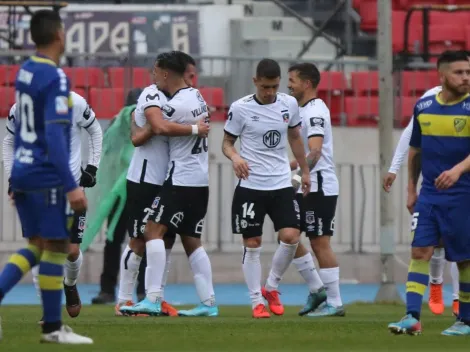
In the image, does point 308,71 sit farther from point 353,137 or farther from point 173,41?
point 173,41

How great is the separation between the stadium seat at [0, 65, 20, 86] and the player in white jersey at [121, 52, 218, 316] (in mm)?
7423

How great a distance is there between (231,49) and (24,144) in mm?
14507

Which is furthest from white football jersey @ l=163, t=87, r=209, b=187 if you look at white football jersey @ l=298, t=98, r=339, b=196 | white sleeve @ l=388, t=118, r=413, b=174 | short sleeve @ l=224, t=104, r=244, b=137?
white sleeve @ l=388, t=118, r=413, b=174

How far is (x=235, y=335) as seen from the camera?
9.48 meters

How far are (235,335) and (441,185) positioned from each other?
166 centimetres

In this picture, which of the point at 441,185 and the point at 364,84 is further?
the point at 364,84

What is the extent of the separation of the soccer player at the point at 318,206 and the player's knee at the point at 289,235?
1.35ft

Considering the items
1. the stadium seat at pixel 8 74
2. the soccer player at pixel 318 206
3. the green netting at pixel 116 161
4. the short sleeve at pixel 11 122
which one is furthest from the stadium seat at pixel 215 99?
the short sleeve at pixel 11 122

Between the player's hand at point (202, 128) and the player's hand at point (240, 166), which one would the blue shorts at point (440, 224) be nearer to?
the player's hand at point (240, 166)

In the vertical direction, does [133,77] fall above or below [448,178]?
above

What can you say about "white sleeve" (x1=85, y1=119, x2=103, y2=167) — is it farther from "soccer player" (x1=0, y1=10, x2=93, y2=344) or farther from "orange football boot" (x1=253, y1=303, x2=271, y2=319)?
"soccer player" (x1=0, y1=10, x2=93, y2=344)

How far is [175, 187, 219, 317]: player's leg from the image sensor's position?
11875mm

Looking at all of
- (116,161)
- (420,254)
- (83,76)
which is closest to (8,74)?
(83,76)

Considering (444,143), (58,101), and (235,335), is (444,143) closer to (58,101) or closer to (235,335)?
(235,335)
